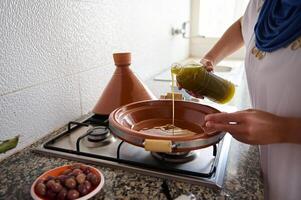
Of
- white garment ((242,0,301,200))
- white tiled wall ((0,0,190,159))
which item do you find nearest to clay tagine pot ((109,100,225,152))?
white garment ((242,0,301,200))

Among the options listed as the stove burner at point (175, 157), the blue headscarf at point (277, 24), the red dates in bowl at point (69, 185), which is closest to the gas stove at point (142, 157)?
the stove burner at point (175, 157)

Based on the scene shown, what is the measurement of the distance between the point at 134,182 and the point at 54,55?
0.46 meters

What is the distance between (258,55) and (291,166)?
11.7 inches

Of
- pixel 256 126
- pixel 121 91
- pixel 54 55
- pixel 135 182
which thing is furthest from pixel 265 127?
pixel 54 55

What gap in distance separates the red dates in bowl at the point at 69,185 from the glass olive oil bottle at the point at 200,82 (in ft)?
1.12

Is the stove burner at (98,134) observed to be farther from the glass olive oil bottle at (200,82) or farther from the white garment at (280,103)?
the white garment at (280,103)

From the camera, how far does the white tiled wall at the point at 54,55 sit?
65 centimetres

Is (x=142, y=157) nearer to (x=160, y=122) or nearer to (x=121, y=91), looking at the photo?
(x=160, y=122)

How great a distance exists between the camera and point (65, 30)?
0.82m

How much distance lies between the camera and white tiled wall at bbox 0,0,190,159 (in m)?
0.65

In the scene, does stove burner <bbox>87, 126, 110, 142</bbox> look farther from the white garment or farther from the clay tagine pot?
the white garment

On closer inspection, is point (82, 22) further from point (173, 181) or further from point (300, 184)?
point (300, 184)

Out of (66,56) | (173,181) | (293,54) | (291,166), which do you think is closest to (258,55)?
(293,54)

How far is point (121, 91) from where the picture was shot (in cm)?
79
